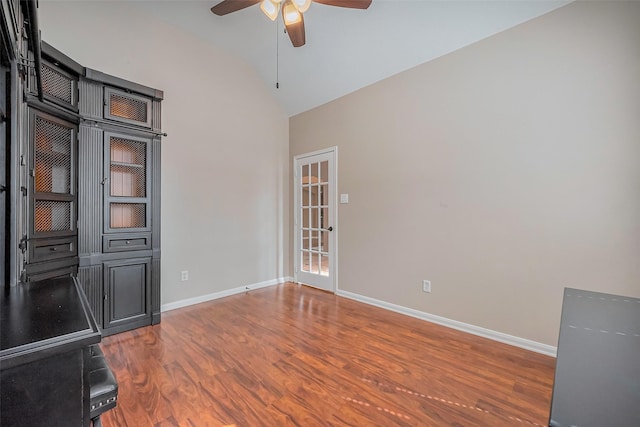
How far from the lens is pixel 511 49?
2.42 m

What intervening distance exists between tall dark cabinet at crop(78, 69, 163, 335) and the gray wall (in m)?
2.36

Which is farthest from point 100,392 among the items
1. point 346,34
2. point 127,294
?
point 346,34

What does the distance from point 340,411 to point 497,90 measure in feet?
9.28

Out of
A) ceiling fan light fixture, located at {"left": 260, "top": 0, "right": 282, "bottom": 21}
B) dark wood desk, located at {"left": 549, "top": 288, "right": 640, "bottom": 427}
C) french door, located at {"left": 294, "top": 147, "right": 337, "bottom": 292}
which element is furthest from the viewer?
french door, located at {"left": 294, "top": 147, "right": 337, "bottom": 292}

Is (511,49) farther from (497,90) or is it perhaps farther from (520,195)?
(520,195)

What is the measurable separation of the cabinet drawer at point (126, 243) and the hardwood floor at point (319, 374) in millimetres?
791

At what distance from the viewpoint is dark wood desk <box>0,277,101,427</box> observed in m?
0.64

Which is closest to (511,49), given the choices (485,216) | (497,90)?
(497,90)

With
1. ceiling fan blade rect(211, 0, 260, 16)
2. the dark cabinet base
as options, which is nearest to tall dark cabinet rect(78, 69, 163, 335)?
ceiling fan blade rect(211, 0, 260, 16)

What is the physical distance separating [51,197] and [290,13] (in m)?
2.32

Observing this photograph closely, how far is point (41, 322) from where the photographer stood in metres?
0.80

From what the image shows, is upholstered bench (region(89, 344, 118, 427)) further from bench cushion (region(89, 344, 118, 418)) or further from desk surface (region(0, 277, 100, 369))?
desk surface (region(0, 277, 100, 369))

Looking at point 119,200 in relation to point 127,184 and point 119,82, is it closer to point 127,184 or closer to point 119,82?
point 127,184

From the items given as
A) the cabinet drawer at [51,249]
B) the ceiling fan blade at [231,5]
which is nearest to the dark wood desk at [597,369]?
the ceiling fan blade at [231,5]
